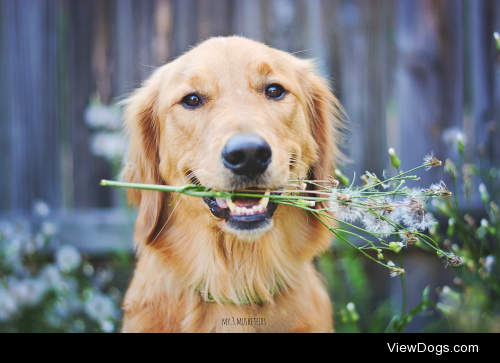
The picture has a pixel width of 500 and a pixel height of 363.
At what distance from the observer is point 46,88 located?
3.32 meters

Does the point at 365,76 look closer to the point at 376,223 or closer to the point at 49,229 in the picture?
the point at 376,223

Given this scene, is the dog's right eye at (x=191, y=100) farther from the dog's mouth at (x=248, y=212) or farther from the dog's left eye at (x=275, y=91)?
the dog's mouth at (x=248, y=212)

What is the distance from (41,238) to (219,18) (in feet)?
8.17

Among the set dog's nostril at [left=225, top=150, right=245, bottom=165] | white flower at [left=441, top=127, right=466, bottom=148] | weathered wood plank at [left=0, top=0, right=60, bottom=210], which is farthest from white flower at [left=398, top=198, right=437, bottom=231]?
weathered wood plank at [left=0, top=0, right=60, bottom=210]

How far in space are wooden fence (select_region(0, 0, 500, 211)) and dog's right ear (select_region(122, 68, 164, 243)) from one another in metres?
1.10

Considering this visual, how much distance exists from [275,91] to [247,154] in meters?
0.62

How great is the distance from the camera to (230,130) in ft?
4.95

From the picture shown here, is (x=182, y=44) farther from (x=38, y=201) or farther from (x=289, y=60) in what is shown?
(x=38, y=201)

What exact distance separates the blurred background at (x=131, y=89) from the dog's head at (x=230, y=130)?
38.8 inches

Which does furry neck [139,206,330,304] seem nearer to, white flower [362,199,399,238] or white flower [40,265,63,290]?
white flower [362,199,399,238]

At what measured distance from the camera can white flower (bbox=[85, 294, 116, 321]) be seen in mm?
2855
